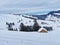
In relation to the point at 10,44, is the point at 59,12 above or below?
above

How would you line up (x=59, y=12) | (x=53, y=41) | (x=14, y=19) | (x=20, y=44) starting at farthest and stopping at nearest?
(x=14, y=19)
(x=59, y=12)
(x=53, y=41)
(x=20, y=44)

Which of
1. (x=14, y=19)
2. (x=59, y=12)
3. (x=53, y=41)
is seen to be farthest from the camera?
(x=14, y=19)

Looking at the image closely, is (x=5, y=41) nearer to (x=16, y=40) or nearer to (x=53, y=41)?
(x=16, y=40)

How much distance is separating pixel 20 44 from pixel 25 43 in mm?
60

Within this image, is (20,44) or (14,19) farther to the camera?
(14,19)

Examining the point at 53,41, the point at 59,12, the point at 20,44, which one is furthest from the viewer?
the point at 59,12

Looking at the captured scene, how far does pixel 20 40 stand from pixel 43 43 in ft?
0.76

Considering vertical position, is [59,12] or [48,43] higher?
[59,12]

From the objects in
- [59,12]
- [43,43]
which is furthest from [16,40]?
[59,12]

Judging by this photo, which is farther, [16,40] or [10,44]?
[16,40]

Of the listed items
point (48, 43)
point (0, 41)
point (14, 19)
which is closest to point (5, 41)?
point (0, 41)

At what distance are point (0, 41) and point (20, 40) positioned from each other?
7.5 inches

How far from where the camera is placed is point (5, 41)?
1.40 meters

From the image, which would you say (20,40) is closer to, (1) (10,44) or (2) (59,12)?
(1) (10,44)
